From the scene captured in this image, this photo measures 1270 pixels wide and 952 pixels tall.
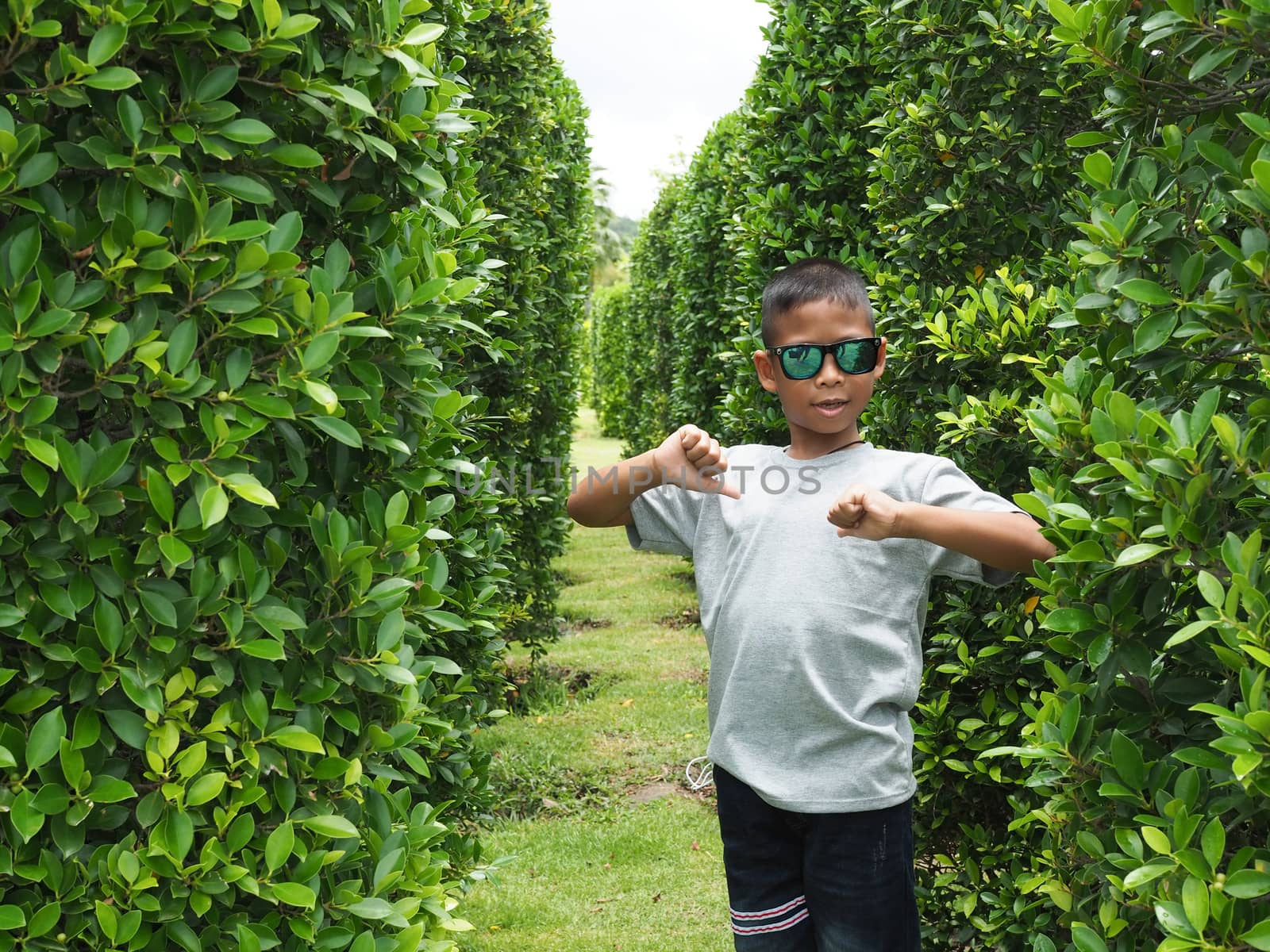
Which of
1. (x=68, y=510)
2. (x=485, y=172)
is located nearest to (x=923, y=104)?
(x=68, y=510)

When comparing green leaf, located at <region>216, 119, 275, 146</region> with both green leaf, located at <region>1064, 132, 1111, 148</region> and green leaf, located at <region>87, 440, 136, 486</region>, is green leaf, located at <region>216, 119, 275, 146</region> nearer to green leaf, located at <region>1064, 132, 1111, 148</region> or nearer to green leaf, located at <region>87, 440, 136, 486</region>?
green leaf, located at <region>87, 440, 136, 486</region>

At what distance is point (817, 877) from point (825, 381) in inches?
47.9

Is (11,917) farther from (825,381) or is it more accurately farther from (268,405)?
(825,381)

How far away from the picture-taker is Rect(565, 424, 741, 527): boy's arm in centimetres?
255

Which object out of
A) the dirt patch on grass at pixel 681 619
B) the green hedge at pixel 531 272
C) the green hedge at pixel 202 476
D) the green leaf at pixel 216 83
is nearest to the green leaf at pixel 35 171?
the green hedge at pixel 202 476

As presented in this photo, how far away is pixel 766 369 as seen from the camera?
2836 millimetres

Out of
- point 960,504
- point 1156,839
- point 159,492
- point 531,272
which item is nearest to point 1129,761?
point 1156,839

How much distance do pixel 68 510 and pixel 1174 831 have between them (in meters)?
1.71

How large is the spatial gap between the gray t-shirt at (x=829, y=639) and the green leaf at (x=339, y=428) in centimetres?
119

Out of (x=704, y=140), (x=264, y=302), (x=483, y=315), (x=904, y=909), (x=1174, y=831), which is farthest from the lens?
(x=704, y=140)

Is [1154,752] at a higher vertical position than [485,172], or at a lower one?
lower

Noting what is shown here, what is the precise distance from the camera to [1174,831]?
1.54 meters

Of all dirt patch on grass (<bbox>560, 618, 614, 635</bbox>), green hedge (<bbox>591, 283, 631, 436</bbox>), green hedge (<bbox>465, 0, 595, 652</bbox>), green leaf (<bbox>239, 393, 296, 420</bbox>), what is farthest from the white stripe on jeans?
green hedge (<bbox>591, 283, 631, 436</bbox>)

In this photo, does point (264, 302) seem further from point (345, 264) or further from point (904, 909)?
point (904, 909)
